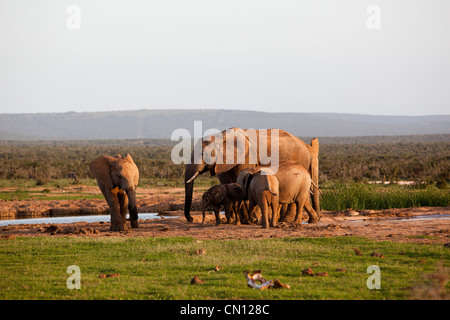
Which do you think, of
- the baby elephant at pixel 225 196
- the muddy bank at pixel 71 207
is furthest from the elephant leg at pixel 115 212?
the muddy bank at pixel 71 207

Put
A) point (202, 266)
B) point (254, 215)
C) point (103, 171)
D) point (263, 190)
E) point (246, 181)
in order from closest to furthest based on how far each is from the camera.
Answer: point (202, 266) < point (263, 190) < point (103, 171) < point (246, 181) < point (254, 215)

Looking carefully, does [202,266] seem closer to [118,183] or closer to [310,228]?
[310,228]

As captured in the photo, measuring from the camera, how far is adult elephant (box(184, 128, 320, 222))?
62.5ft

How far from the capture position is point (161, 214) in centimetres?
2345

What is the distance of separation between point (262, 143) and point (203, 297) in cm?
1131

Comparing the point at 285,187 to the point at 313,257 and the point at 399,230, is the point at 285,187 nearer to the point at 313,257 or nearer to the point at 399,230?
the point at 399,230

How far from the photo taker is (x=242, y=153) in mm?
19438

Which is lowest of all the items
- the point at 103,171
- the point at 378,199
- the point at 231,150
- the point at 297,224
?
the point at 378,199

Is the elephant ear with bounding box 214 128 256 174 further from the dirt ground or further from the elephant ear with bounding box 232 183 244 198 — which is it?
the dirt ground

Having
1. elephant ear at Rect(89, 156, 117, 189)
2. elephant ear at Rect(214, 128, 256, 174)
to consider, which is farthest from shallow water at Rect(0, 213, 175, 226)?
elephant ear at Rect(89, 156, 117, 189)

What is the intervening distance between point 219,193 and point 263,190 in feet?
4.94

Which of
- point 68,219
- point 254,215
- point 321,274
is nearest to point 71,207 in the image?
point 68,219

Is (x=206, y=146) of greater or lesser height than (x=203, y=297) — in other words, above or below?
above
